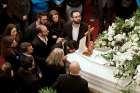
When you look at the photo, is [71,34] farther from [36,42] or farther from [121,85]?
[121,85]

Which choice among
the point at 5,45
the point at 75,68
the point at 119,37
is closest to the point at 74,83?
the point at 75,68

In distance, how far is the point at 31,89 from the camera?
26.0 feet

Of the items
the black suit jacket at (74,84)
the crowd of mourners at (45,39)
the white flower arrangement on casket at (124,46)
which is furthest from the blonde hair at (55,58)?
the black suit jacket at (74,84)

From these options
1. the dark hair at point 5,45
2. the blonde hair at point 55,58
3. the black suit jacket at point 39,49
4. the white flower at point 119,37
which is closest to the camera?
the white flower at point 119,37

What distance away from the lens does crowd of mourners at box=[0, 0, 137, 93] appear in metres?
7.64

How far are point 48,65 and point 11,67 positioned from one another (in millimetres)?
562

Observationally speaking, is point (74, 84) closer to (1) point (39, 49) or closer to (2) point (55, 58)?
(2) point (55, 58)

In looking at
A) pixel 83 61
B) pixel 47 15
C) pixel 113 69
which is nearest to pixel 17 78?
pixel 83 61

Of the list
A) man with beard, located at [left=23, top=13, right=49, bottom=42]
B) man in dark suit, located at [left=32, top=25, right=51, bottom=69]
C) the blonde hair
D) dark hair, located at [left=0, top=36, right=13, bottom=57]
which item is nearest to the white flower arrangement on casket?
the blonde hair

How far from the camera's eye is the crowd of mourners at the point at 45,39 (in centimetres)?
764

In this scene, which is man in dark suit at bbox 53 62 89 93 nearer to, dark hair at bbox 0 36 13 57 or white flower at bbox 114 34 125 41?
white flower at bbox 114 34 125 41

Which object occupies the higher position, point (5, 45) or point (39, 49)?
point (5, 45)

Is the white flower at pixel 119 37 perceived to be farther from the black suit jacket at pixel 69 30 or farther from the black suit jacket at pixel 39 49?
the black suit jacket at pixel 69 30

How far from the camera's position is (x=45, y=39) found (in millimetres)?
8977
